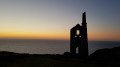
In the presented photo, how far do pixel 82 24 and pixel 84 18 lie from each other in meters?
2.03

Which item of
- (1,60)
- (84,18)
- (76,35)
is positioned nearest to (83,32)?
(76,35)

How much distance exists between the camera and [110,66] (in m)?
16.8

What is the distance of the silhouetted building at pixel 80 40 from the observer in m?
27.0

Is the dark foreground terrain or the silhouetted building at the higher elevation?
the silhouetted building

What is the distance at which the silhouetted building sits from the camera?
88.6ft

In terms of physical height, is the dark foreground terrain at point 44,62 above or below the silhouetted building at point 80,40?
below

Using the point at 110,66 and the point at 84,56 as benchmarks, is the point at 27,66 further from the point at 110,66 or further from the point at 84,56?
the point at 84,56

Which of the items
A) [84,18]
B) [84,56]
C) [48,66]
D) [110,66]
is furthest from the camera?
[84,18]

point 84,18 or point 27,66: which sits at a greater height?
point 84,18

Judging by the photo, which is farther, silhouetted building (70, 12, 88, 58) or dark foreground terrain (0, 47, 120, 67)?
silhouetted building (70, 12, 88, 58)

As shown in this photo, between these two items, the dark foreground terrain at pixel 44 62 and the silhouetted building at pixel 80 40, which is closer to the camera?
the dark foreground terrain at pixel 44 62

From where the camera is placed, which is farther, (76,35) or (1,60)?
(76,35)

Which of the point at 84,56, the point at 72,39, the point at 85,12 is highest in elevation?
the point at 85,12

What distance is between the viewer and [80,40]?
2772 cm
